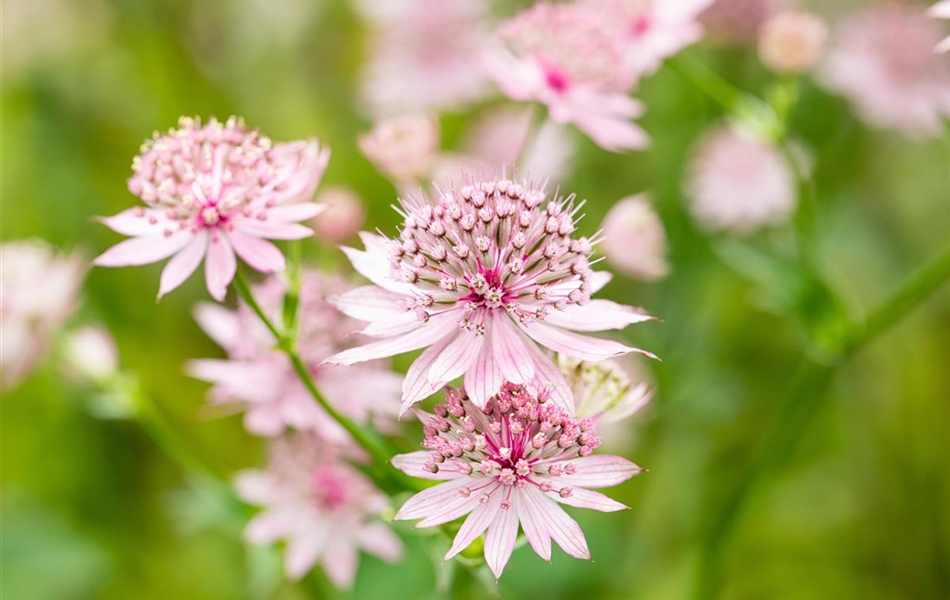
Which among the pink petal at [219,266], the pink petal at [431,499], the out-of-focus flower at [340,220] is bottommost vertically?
the pink petal at [431,499]

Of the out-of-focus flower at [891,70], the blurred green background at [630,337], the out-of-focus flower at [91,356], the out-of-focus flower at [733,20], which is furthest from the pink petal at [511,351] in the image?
the out-of-focus flower at [891,70]

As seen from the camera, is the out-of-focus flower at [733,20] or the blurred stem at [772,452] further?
the out-of-focus flower at [733,20]

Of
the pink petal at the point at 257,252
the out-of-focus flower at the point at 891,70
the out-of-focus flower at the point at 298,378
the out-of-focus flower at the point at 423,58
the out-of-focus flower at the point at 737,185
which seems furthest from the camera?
the out-of-focus flower at the point at 423,58

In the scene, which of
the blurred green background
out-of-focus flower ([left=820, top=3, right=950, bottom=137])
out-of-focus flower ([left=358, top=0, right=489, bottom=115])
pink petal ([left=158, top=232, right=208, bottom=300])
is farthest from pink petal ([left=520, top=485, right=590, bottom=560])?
out-of-focus flower ([left=358, top=0, right=489, bottom=115])

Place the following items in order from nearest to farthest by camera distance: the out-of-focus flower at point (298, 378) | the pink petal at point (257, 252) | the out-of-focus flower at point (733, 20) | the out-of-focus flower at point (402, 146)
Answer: the pink petal at point (257, 252), the out-of-focus flower at point (298, 378), the out-of-focus flower at point (402, 146), the out-of-focus flower at point (733, 20)

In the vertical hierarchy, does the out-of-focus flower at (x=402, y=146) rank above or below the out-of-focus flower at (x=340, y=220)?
above

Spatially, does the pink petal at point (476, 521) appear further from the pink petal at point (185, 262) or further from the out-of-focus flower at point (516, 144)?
the out-of-focus flower at point (516, 144)

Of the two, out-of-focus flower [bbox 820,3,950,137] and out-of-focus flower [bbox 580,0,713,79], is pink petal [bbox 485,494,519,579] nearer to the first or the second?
out-of-focus flower [bbox 580,0,713,79]
